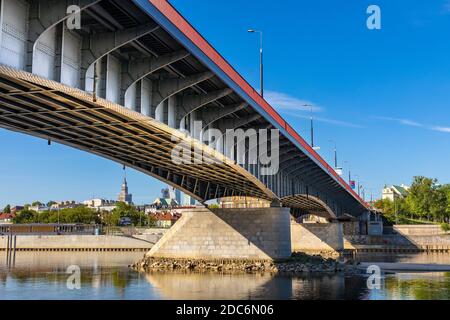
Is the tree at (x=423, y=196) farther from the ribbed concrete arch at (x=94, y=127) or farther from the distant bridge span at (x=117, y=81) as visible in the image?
the distant bridge span at (x=117, y=81)

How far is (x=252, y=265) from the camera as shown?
47812 millimetres

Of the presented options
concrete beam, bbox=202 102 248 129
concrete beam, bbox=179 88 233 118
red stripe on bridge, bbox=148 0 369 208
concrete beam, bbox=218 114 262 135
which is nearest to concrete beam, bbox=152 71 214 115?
red stripe on bridge, bbox=148 0 369 208

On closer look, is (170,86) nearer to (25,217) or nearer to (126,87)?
(126,87)

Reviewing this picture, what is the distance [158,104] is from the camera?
71.8ft

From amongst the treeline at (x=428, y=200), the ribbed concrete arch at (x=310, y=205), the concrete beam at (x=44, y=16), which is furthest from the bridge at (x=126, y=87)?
the treeline at (x=428, y=200)

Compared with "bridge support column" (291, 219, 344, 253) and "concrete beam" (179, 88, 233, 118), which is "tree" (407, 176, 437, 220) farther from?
"concrete beam" (179, 88, 233, 118)

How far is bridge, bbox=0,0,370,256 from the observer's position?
48.8ft

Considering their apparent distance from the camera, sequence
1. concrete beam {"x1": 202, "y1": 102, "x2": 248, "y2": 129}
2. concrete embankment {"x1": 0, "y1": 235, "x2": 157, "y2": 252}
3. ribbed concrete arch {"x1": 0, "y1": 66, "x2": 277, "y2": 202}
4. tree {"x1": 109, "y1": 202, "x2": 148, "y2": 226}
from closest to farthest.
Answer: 1. ribbed concrete arch {"x1": 0, "y1": 66, "x2": 277, "y2": 202}
2. concrete beam {"x1": 202, "y1": 102, "x2": 248, "y2": 129}
3. concrete embankment {"x1": 0, "y1": 235, "x2": 157, "y2": 252}
4. tree {"x1": 109, "y1": 202, "x2": 148, "y2": 226}

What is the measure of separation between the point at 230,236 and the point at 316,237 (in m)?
36.1

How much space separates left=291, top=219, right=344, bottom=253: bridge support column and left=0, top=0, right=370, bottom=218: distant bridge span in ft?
162

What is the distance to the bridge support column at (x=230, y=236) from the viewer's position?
1953 inches

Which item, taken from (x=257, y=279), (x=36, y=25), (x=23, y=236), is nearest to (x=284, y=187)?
(x=257, y=279)

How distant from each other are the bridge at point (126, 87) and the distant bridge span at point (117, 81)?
0.04m
